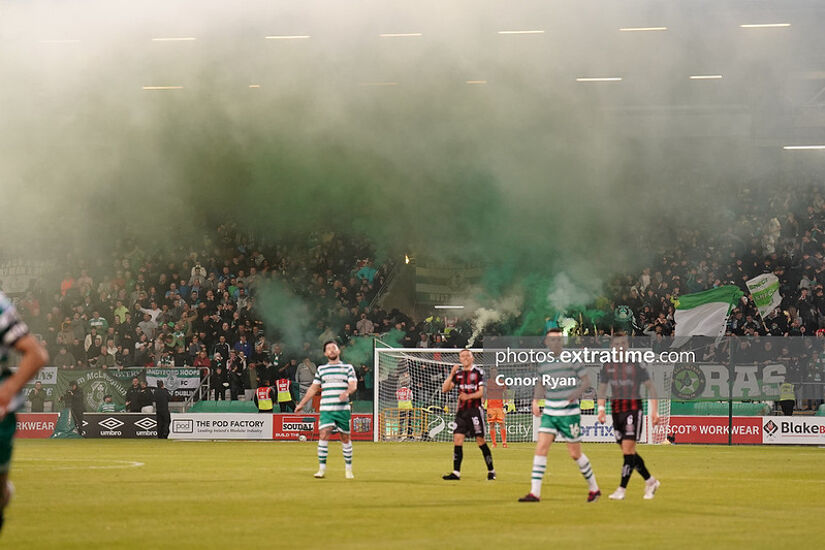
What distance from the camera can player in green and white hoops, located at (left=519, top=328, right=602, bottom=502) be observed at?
14.9 metres

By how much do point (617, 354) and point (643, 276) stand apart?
22.9 m

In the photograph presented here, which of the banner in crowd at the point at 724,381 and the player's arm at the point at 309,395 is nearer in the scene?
the player's arm at the point at 309,395

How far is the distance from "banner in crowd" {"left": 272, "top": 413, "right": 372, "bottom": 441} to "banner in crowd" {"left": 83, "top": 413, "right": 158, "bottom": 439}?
12.7 ft

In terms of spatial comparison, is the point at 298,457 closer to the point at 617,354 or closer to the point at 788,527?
the point at 617,354

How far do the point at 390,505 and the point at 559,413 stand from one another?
8.22 ft

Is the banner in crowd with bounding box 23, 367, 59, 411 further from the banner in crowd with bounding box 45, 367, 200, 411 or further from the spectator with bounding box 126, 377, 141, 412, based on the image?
the spectator with bounding box 126, 377, 141, 412

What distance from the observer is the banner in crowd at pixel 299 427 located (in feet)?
115

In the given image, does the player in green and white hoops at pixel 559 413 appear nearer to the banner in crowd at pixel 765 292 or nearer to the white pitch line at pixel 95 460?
the white pitch line at pixel 95 460

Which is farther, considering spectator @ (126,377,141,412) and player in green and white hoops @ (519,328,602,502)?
spectator @ (126,377,141,412)

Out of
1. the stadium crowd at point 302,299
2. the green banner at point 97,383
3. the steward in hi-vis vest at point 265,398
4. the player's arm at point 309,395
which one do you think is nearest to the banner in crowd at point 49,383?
the green banner at point 97,383

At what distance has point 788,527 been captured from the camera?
12.5 m

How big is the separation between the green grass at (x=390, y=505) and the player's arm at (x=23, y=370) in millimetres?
4415

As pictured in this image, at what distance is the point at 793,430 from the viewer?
33438mm

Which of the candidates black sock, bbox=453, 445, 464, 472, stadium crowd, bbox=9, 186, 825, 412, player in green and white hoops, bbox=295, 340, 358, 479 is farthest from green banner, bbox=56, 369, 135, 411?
black sock, bbox=453, 445, 464, 472
